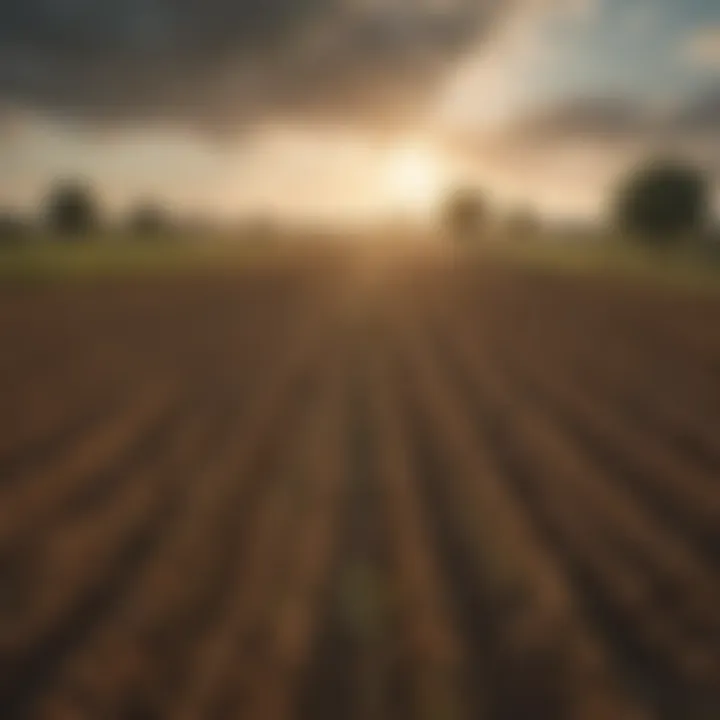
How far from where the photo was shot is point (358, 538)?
8375 millimetres

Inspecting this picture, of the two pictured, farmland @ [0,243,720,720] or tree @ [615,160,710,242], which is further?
→ tree @ [615,160,710,242]

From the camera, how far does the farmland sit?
19.1 feet

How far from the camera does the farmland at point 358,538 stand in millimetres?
5812

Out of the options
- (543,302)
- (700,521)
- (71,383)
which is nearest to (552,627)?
(700,521)

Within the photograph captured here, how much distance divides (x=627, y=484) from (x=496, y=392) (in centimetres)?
562

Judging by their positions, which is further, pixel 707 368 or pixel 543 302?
pixel 543 302

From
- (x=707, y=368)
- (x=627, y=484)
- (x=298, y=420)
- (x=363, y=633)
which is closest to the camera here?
(x=363, y=633)

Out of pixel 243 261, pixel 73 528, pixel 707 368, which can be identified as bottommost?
pixel 243 261

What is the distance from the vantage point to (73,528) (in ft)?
28.3

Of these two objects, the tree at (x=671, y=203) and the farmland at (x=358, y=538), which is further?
the tree at (x=671, y=203)

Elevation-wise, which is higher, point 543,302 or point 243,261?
point 543,302

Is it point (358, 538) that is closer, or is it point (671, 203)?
point (358, 538)

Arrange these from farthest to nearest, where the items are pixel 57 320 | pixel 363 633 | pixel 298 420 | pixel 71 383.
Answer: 1. pixel 57 320
2. pixel 71 383
3. pixel 298 420
4. pixel 363 633

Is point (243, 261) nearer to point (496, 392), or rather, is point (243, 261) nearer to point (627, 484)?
point (496, 392)
